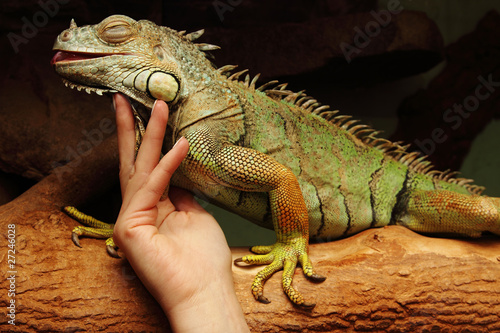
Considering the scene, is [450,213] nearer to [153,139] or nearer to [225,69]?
[225,69]

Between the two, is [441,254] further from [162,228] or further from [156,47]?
[156,47]

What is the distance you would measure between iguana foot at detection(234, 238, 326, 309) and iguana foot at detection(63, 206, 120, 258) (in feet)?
2.56

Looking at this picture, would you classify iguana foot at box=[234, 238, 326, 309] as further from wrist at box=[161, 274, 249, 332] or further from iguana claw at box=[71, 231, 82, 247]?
iguana claw at box=[71, 231, 82, 247]

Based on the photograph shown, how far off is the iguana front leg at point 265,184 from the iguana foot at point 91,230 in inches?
26.0

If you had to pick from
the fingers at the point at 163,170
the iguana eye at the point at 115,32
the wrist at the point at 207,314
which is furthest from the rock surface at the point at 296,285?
the iguana eye at the point at 115,32

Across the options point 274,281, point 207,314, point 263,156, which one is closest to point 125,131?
point 263,156

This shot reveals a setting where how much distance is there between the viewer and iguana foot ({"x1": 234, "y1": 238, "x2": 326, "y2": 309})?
223 cm

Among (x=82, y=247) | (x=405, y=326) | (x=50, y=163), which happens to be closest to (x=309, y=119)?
(x=405, y=326)

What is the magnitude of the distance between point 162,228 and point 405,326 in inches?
60.6

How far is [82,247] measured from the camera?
2.40 meters

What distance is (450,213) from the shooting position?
2.92 metres

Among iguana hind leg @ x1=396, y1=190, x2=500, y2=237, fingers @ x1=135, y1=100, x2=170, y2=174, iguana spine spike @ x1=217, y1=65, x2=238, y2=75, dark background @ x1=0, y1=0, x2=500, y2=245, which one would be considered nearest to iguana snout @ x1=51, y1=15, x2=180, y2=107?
fingers @ x1=135, y1=100, x2=170, y2=174

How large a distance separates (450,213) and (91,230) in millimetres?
2582

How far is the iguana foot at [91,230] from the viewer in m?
2.40
